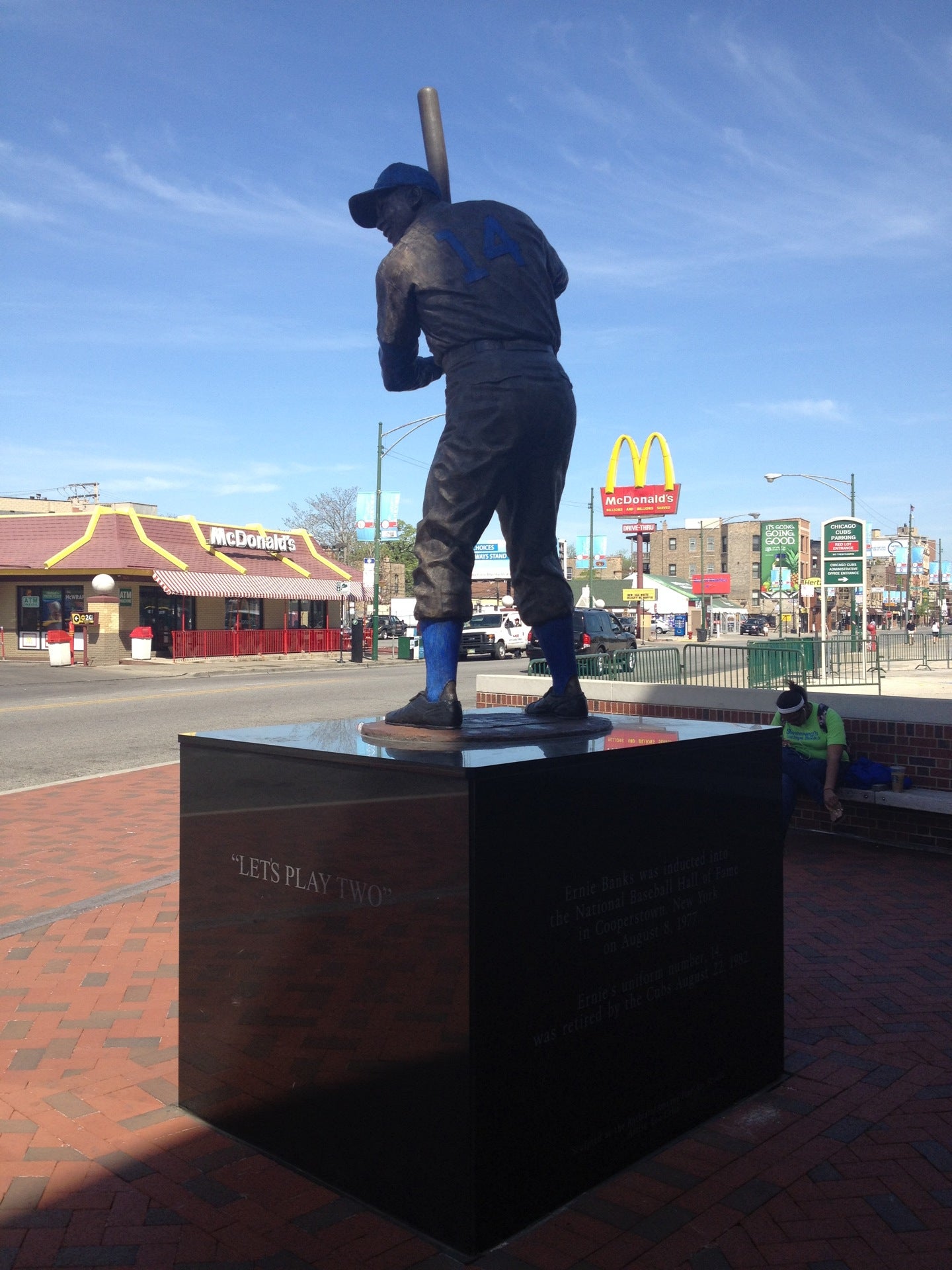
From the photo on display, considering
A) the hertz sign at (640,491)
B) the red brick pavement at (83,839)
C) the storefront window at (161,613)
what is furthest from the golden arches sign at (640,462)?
the red brick pavement at (83,839)

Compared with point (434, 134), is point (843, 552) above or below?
below

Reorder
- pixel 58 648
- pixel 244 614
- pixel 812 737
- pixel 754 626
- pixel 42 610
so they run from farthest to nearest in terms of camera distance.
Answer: pixel 754 626 < pixel 244 614 < pixel 42 610 < pixel 58 648 < pixel 812 737

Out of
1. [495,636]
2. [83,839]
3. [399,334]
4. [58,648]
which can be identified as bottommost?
[83,839]

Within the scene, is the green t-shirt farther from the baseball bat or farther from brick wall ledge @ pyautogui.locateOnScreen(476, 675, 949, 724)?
the baseball bat

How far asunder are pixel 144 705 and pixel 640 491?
26248 millimetres

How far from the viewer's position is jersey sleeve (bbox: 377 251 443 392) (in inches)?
165

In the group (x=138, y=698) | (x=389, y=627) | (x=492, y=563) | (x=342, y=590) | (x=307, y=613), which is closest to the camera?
(x=138, y=698)

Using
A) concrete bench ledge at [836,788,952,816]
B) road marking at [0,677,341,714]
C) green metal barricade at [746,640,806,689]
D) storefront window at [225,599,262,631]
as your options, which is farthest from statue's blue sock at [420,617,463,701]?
storefront window at [225,599,262,631]

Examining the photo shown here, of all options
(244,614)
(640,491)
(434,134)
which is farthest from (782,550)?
(434,134)

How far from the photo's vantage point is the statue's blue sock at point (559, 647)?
432 centimetres

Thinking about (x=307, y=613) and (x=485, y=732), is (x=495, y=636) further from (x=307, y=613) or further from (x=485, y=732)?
(x=485, y=732)

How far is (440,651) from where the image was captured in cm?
402

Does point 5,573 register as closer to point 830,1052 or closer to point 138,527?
point 138,527

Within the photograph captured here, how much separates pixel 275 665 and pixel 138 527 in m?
6.58
